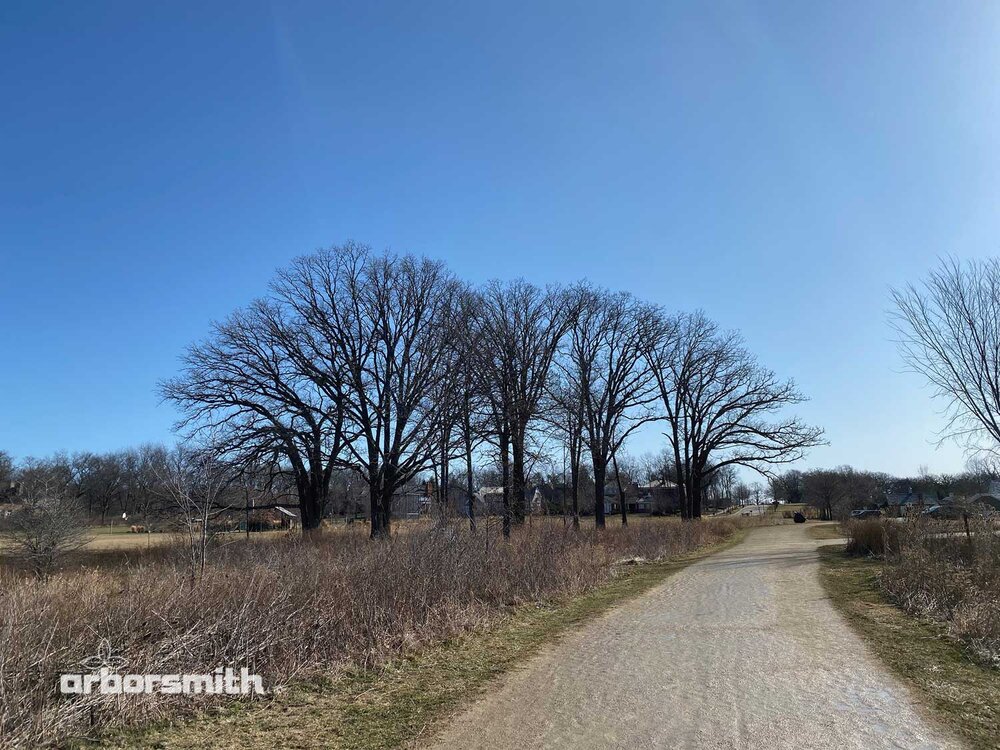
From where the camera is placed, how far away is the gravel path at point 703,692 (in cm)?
531

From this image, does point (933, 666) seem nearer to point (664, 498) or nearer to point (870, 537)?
point (870, 537)

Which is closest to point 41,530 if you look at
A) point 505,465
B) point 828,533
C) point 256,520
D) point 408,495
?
point 256,520

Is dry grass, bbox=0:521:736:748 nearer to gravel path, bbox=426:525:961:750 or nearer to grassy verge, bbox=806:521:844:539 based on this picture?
gravel path, bbox=426:525:961:750

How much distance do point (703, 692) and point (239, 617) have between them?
509cm

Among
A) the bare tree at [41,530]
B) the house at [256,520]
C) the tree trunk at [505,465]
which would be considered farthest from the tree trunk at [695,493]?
the bare tree at [41,530]

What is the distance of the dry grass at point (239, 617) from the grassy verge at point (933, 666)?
5.83 meters

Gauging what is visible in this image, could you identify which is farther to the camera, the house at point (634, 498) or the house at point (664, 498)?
the house at point (634, 498)

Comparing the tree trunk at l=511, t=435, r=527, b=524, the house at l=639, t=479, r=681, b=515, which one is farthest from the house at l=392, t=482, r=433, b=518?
the house at l=639, t=479, r=681, b=515

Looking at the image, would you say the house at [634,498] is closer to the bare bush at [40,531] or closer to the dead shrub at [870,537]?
the dead shrub at [870,537]

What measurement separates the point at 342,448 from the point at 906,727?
31.2 meters

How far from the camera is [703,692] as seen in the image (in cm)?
657

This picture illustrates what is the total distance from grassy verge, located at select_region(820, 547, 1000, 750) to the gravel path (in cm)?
24

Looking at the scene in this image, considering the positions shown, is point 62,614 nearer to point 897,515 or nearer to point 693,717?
point 693,717

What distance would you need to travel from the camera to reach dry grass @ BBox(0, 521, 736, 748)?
17.6 ft
